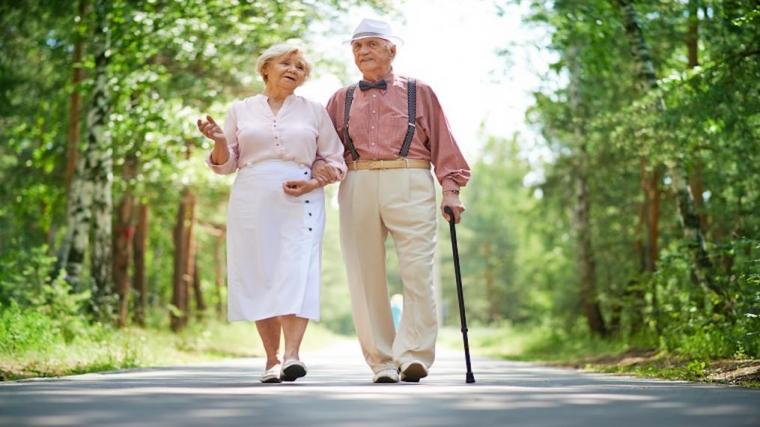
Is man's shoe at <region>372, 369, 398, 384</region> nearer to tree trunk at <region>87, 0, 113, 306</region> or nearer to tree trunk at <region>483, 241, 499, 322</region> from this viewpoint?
tree trunk at <region>87, 0, 113, 306</region>

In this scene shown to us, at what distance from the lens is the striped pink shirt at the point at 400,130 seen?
817 centimetres

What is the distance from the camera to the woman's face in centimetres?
810

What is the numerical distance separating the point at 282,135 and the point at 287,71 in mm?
451

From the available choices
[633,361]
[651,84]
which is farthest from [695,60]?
[633,361]

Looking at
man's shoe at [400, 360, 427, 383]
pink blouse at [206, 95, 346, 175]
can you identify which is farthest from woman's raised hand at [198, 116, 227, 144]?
man's shoe at [400, 360, 427, 383]

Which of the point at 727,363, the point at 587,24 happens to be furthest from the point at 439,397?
the point at 587,24

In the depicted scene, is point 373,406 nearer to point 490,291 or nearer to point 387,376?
point 387,376

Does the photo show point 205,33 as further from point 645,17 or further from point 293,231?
point 293,231

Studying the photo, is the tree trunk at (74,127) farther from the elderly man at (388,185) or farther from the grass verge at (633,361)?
the elderly man at (388,185)

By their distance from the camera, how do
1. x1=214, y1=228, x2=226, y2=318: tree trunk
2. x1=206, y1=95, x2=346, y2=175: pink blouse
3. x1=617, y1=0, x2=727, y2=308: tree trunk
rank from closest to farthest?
1. x1=206, y1=95, x2=346, y2=175: pink blouse
2. x1=617, y1=0, x2=727, y2=308: tree trunk
3. x1=214, y1=228, x2=226, y2=318: tree trunk

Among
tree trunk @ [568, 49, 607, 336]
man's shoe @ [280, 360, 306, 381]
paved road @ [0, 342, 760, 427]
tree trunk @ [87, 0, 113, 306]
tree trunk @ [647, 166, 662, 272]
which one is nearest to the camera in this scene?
paved road @ [0, 342, 760, 427]

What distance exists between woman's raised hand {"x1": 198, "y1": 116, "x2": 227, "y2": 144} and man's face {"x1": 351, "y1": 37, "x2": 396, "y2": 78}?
115cm

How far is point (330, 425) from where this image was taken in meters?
4.54

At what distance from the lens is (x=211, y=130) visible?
25.6ft
